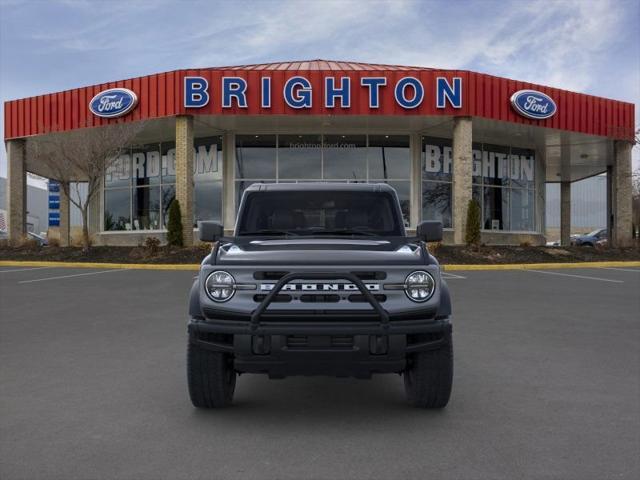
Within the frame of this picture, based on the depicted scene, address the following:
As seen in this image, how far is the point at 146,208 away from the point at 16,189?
5.62 m

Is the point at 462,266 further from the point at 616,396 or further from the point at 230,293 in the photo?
the point at 230,293

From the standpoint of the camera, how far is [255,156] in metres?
24.4

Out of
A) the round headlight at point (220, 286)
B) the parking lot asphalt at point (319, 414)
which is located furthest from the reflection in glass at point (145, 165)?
the round headlight at point (220, 286)

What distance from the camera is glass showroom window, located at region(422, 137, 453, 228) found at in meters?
24.7

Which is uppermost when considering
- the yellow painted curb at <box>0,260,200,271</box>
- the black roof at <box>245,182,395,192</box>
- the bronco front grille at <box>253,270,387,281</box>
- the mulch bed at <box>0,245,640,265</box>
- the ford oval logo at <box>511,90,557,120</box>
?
the ford oval logo at <box>511,90,557,120</box>

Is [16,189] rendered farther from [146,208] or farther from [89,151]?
[89,151]

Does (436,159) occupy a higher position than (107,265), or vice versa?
(436,159)

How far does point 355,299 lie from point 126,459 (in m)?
1.70

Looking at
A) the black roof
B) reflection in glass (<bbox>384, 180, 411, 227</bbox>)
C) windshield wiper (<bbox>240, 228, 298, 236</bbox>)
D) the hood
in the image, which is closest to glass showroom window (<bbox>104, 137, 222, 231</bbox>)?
reflection in glass (<bbox>384, 180, 411, 227</bbox>)

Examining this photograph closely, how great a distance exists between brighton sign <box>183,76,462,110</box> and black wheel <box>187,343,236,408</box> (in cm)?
1732

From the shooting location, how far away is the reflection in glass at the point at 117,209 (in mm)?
26688

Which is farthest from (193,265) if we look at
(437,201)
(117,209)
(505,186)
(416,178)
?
(505,186)

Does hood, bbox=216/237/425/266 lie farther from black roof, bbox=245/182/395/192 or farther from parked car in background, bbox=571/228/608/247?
parked car in background, bbox=571/228/608/247

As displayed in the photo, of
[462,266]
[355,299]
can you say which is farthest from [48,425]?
[462,266]
